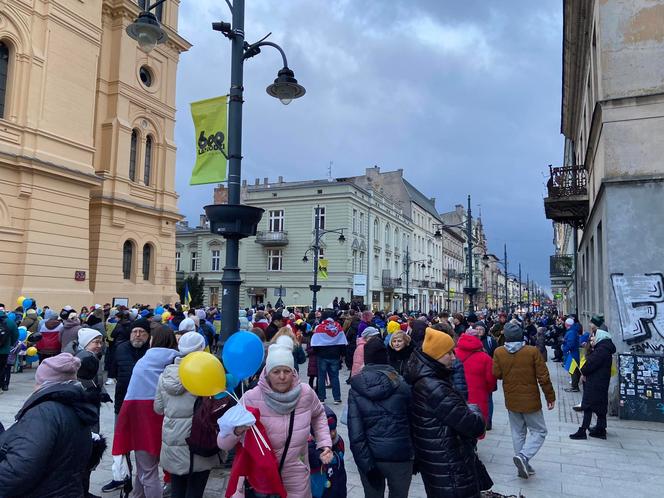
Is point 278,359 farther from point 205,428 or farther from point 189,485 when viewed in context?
point 189,485

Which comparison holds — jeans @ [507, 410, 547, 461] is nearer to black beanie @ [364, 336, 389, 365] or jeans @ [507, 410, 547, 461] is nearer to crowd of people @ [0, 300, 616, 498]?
crowd of people @ [0, 300, 616, 498]

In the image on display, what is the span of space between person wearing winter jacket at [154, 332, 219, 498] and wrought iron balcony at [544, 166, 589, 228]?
1343cm

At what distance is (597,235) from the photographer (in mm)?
12312

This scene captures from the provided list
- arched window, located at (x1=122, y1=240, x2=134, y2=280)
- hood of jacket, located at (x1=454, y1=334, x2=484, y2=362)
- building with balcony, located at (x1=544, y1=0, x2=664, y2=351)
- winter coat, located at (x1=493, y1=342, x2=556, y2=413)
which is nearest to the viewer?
winter coat, located at (x1=493, y1=342, x2=556, y2=413)

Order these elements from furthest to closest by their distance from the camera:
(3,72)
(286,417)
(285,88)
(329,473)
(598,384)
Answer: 1. (3,72)
2. (598,384)
3. (285,88)
4. (329,473)
5. (286,417)

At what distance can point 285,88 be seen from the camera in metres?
7.19

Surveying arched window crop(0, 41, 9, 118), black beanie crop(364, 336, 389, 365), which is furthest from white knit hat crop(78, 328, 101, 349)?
arched window crop(0, 41, 9, 118)

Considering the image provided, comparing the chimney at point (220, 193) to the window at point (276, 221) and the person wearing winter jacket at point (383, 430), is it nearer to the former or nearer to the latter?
the window at point (276, 221)

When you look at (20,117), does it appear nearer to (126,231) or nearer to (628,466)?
(126,231)

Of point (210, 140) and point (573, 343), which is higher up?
point (210, 140)

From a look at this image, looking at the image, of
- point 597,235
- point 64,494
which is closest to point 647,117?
point 597,235

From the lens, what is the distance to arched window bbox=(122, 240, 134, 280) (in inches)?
1045

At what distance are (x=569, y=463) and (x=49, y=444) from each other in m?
6.57

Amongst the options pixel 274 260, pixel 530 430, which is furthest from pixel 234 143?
pixel 274 260
